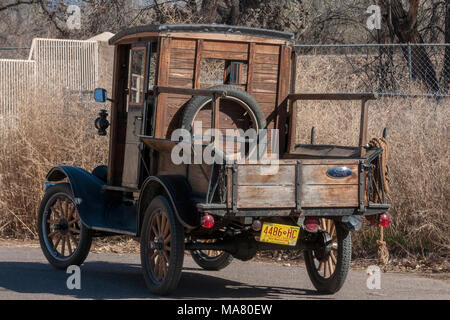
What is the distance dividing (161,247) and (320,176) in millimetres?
1550

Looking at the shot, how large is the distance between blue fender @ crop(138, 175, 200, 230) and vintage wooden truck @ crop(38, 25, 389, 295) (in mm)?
10

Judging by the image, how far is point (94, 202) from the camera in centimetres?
906

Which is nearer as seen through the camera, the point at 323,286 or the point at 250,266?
the point at 323,286

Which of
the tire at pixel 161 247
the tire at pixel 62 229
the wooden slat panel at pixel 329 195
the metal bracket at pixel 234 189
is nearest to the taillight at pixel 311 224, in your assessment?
the wooden slat panel at pixel 329 195

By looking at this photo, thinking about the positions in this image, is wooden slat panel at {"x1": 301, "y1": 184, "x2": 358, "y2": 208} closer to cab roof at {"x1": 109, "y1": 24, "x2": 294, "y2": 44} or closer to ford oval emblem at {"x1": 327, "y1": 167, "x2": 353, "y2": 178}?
ford oval emblem at {"x1": 327, "y1": 167, "x2": 353, "y2": 178}

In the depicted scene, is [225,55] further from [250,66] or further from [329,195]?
[329,195]

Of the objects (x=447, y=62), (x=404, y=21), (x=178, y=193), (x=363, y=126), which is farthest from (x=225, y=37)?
(x=404, y=21)

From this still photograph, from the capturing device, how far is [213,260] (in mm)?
9508

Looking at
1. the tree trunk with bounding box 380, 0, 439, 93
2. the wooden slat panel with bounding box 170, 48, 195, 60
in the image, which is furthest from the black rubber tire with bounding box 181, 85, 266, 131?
the tree trunk with bounding box 380, 0, 439, 93

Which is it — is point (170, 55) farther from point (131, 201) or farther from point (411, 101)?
point (411, 101)

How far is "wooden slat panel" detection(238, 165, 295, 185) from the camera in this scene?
6.83 meters
